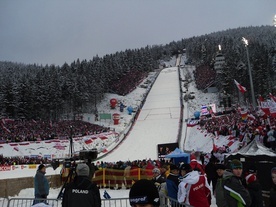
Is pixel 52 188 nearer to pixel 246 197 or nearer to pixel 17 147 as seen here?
pixel 246 197

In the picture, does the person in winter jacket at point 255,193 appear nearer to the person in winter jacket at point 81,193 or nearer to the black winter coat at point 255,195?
the black winter coat at point 255,195

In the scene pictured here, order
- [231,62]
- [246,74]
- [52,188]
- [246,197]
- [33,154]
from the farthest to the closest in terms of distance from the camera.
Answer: [231,62]
[246,74]
[33,154]
[52,188]
[246,197]

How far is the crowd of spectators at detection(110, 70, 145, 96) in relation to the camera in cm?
8062

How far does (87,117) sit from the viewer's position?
202 feet

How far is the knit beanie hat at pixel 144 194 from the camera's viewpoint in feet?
8.39

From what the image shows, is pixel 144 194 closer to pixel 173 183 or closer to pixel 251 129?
pixel 173 183

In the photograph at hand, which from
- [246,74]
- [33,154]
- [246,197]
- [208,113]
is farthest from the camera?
[246,74]

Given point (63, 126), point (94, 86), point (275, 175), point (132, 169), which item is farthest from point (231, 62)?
point (275, 175)

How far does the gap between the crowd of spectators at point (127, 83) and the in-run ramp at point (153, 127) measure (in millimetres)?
6367

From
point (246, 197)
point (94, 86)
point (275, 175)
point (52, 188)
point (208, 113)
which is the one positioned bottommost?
point (52, 188)

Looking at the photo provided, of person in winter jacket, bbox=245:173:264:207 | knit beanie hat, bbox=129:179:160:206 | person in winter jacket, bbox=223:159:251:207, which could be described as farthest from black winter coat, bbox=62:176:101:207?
person in winter jacket, bbox=245:173:264:207

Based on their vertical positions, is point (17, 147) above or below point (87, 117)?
below

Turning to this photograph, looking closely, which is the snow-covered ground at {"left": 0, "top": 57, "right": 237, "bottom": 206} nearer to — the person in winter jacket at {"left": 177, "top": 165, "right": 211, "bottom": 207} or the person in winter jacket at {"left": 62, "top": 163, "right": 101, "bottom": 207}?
the person in winter jacket at {"left": 177, "top": 165, "right": 211, "bottom": 207}

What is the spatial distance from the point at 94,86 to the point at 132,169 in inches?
2109
